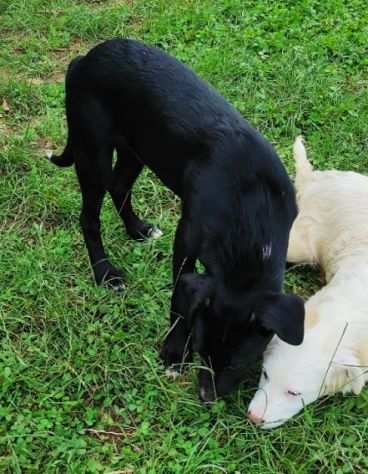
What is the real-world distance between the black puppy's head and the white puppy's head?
162mm

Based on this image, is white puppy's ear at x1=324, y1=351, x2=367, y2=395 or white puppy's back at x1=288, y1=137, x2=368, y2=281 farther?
white puppy's back at x1=288, y1=137, x2=368, y2=281

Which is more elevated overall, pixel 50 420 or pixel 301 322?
pixel 301 322

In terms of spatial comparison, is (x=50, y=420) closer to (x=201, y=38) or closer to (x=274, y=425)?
(x=274, y=425)

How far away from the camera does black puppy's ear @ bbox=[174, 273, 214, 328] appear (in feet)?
10.2

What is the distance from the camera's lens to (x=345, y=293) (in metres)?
3.86

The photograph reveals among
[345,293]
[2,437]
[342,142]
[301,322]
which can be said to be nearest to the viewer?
[301,322]

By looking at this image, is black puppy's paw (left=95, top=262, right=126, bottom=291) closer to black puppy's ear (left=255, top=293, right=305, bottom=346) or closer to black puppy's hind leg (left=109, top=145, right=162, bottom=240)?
black puppy's hind leg (left=109, top=145, right=162, bottom=240)

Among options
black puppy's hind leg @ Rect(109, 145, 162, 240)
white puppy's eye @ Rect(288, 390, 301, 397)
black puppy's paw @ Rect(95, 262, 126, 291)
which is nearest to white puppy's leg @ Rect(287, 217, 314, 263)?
black puppy's hind leg @ Rect(109, 145, 162, 240)

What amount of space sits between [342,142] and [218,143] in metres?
2.24

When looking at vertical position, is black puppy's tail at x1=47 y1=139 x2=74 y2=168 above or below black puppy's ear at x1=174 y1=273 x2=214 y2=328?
below

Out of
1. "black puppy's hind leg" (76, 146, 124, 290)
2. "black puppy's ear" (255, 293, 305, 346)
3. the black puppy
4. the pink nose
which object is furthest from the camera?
"black puppy's hind leg" (76, 146, 124, 290)

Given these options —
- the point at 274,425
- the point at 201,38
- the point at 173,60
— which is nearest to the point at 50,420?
the point at 274,425

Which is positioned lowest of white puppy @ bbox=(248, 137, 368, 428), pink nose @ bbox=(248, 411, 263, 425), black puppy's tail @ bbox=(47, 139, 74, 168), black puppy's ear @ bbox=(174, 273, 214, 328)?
pink nose @ bbox=(248, 411, 263, 425)

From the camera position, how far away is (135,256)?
15.1 feet
